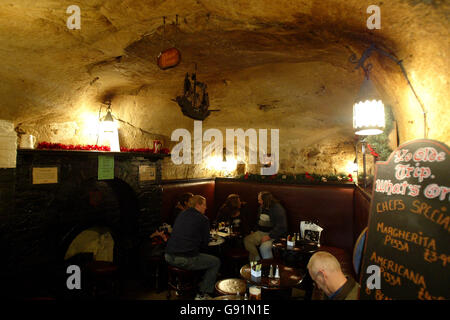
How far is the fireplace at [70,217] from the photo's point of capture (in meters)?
4.01

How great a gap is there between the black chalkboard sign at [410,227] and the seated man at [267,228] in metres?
3.25

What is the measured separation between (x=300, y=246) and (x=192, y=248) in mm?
2098

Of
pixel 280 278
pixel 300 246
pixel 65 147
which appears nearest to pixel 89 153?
pixel 65 147

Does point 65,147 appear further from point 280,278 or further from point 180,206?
point 280,278

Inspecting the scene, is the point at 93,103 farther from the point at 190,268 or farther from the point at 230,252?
the point at 230,252

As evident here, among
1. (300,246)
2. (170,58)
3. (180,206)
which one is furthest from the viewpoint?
(180,206)

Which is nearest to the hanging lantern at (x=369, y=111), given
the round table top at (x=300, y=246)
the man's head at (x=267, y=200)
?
the round table top at (x=300, y=246)

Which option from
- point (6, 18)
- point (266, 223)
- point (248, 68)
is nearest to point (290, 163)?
point (266, 223)

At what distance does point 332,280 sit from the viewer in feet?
7.54

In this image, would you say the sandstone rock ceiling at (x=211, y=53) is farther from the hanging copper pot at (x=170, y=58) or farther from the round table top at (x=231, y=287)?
the round table top at (x=231, y=287)

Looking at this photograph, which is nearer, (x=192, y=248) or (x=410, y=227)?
(x=410, y=227)

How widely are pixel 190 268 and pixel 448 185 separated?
3.54 metres

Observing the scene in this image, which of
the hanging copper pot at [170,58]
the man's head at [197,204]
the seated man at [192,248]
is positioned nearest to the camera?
the hanging copper pot at [170,58]

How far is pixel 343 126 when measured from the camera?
730 centimetres
